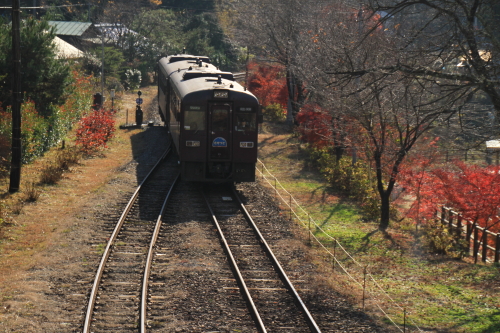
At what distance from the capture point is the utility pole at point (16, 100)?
59.0ft

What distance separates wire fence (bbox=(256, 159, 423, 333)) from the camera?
1042cm

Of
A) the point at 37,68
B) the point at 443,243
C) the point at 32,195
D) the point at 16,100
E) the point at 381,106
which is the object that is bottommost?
the point at 443,243

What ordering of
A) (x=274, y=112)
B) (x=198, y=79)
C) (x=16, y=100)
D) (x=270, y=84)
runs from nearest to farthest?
(x=16, y=100)
(x=198, y=79)
(x=270, y=84)
(x=274, y=112)

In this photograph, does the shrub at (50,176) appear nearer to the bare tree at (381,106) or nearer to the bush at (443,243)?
the bare tree at (381,106)

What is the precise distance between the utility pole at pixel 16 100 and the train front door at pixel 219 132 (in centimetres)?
603

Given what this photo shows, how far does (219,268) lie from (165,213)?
5060 mm

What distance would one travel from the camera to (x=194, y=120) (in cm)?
1919

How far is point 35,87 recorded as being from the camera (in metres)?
27.0

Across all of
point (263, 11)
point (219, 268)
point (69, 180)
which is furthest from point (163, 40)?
point (219, 268)

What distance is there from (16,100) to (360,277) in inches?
475

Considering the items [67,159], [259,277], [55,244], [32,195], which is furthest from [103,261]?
[67,159]

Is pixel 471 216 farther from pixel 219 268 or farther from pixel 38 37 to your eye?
pixel 38 37

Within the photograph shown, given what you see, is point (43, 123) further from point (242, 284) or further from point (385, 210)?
point (242, 284)

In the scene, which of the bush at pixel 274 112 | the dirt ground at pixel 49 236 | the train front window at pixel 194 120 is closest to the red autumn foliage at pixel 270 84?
the bush at pixel 274 112
